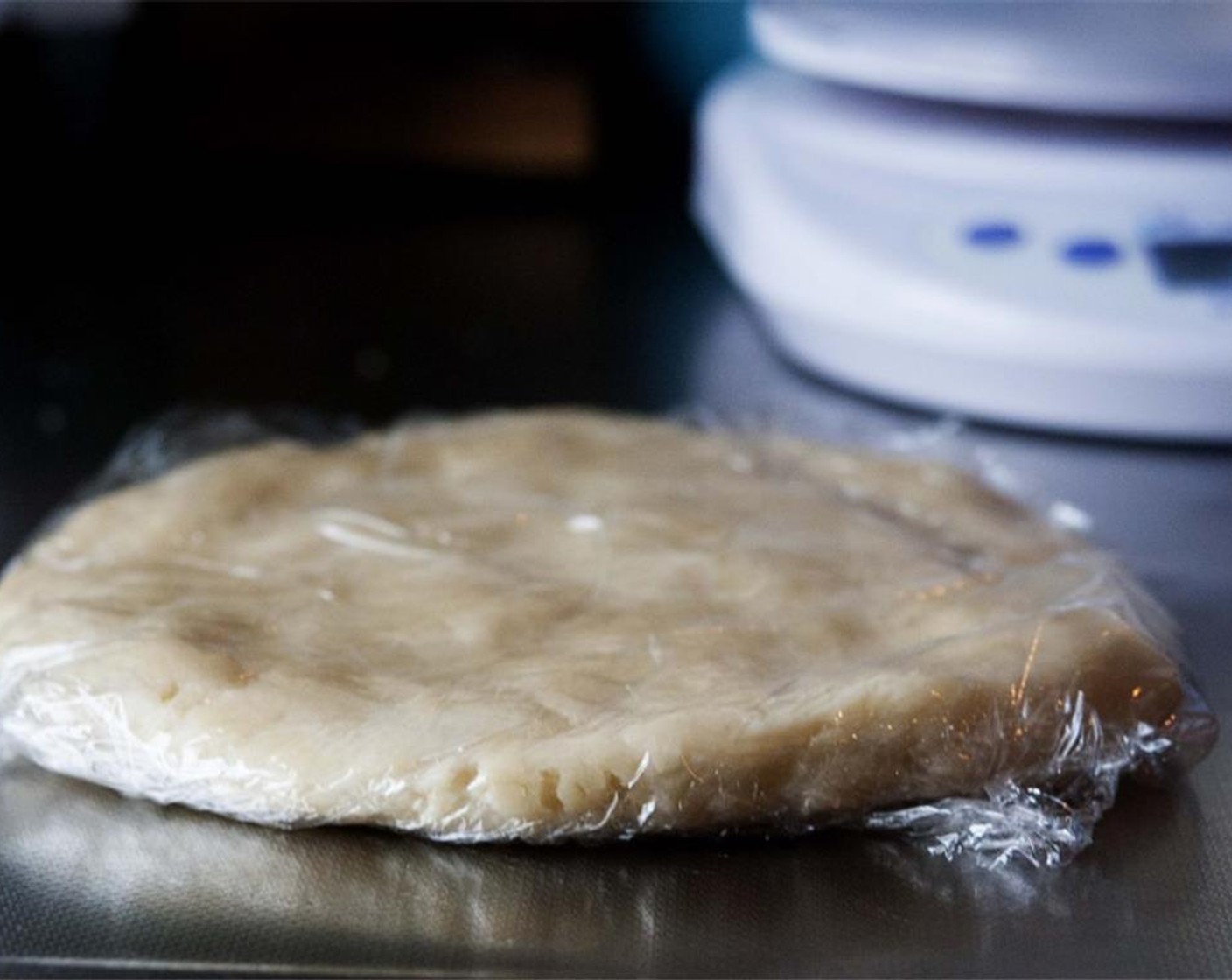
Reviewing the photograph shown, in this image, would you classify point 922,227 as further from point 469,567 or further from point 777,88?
point 469,567

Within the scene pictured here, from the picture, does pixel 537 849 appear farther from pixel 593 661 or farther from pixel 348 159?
pixel 348 159

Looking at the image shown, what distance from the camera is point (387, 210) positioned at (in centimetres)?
184

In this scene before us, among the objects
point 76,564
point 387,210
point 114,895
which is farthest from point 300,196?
point 114,895

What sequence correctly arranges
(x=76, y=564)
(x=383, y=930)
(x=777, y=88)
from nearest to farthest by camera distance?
(x=383, y=930)
(x=76, y=564)
(x=777, y=88)

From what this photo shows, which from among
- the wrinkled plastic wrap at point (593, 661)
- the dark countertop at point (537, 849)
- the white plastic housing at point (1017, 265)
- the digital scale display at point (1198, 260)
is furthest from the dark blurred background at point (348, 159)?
the wrinkled plastic wrap at point (593, 661)

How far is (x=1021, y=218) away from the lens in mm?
1186

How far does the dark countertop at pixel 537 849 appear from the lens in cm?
62

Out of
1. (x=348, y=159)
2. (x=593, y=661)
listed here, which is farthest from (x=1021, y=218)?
(x=348, y=159)

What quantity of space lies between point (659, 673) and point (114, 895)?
0.24m

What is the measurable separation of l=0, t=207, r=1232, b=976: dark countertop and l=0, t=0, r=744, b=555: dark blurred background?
0.08ft

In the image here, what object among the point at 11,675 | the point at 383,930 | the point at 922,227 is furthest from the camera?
the point at 922,227

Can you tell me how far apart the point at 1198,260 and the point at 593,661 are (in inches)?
25.2

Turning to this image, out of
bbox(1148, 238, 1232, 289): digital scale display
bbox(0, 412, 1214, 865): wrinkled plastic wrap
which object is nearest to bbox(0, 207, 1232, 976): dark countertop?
bbox(0, 412, 1214, 865): wrinkled plastic wrap

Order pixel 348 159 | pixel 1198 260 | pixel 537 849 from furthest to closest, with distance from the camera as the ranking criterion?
pixel 348 159
pixel 1198 260
pixel 537 849
